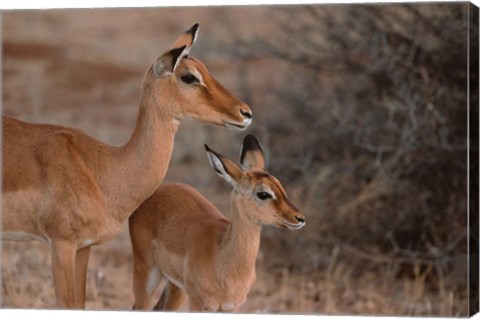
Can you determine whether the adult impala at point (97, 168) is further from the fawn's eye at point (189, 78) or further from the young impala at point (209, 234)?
the young impala at point (209, 234)

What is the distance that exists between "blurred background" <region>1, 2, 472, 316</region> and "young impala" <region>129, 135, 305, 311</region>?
77cm

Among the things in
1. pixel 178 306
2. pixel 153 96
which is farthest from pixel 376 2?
pixel 178 306

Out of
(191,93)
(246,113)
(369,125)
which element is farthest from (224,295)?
(369,125)

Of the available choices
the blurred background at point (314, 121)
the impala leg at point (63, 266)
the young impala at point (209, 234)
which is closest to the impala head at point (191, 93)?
the young impala at point (209, 234)

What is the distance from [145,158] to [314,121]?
198 centimetres

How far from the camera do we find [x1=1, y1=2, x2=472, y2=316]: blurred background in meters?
10.6

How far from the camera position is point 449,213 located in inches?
409

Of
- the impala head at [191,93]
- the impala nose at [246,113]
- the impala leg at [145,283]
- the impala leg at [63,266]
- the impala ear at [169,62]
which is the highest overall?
the impala ear at [169,62]

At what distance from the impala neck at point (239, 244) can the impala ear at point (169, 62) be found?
879 millimetres

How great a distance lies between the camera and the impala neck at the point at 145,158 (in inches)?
391

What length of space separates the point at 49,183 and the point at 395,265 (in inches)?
105

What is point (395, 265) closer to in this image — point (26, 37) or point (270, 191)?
point (270, 191)

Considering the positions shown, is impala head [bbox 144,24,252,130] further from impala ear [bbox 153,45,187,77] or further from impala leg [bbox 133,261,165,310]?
impala leg [bbox 133,261,165,310]

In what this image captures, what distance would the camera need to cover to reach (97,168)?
1002 cm
